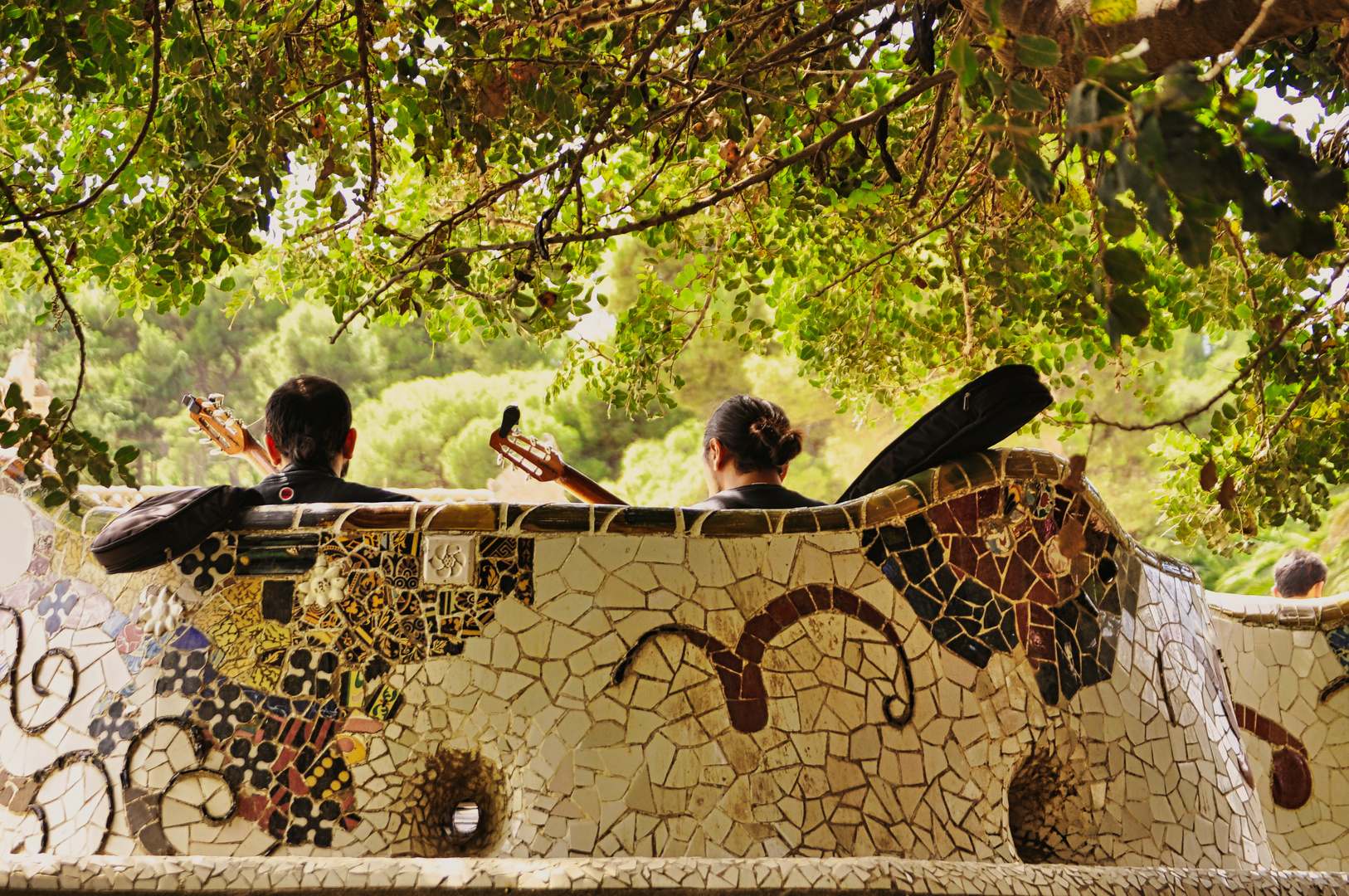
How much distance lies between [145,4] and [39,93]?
2.20 meters

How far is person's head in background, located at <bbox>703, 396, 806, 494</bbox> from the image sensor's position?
3020 mm

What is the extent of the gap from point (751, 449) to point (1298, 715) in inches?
92.5

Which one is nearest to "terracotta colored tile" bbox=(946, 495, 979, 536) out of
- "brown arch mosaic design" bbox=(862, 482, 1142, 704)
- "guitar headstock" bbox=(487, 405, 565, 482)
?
"brown arch mosaic design" bbox=(862, 482, 1142, 704)

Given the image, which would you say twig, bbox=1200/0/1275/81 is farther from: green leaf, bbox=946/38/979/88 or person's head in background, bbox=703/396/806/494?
person's head in background, bbox=703/396/806/494

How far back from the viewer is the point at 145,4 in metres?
2.38

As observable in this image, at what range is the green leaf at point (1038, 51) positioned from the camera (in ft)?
3.95

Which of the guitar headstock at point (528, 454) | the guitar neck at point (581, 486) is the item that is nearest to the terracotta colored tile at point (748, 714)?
the guitar neck at point (581, 486)

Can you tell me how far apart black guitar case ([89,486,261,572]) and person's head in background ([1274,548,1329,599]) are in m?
4.68

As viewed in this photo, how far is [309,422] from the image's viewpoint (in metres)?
2.92

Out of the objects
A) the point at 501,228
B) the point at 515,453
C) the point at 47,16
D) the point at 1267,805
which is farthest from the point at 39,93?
the point at 1267,805

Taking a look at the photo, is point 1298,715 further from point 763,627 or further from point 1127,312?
point 1127,312

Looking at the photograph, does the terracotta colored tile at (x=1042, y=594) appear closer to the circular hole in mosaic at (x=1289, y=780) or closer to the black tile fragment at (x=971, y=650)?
the black tile fragment at (x=971, y=650)

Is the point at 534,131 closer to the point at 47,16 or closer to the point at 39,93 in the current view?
the point at 47,16

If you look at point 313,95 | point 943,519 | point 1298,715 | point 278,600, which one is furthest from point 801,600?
point 1298,715
